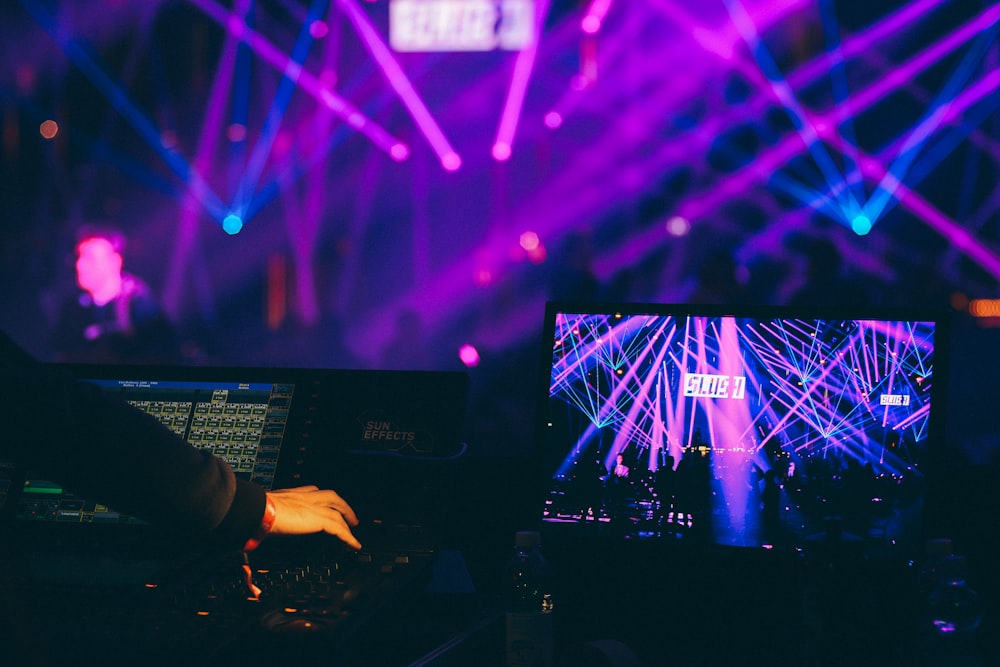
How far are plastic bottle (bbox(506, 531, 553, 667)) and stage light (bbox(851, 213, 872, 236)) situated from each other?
4182mm

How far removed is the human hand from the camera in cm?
94

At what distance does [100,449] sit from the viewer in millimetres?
767

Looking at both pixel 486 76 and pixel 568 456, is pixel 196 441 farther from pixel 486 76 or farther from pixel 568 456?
pixel 486 76

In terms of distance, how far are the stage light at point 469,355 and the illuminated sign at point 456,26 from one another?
1920 mm

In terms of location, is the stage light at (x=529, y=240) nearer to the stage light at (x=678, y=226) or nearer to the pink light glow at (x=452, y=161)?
the pink light glow at (x=452, y=161)

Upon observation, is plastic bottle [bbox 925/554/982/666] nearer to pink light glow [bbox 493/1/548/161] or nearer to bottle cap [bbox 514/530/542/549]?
bottle cap [bbox 514/530/542/549]

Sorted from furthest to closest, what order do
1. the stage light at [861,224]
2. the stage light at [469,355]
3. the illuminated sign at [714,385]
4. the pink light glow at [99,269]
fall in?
the pink light glow at [99,269] < the stage light at [469,355] < the stage light at [861,224] < the illuminated sign at [714,385]

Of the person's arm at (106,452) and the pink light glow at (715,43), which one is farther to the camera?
the pink light glow at (715,43)

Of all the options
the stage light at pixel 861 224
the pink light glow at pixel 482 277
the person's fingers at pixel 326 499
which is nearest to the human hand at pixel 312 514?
the person's fingers at pixel 326 499

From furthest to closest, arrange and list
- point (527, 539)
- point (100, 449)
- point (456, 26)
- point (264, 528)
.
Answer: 1. point (456, 26)
2. point (527, 539)
3. point (264, 528)
4. point (100, 449)

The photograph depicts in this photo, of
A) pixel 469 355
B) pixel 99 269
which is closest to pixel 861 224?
pixel 469 355

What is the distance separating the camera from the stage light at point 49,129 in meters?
5.26

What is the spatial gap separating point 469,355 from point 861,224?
248 cm

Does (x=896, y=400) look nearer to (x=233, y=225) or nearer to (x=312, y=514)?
Answer: (x=312, y=514)
